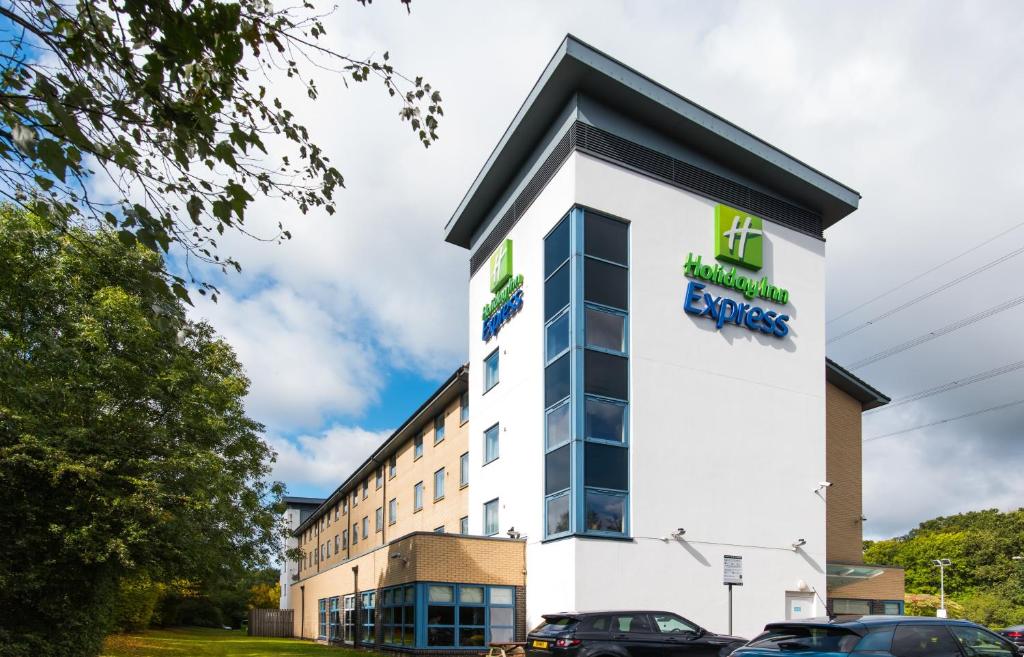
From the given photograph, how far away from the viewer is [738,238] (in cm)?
2286

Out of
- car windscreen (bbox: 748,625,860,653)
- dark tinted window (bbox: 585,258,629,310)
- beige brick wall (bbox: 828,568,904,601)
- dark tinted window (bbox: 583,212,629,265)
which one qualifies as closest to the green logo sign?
dark tinted window (bbox: 583,212,629,265)

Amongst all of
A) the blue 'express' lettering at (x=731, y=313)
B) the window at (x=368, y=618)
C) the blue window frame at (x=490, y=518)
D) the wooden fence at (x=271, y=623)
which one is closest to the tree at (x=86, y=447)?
the window at (x=368, y=618)

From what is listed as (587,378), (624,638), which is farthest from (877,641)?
(587,378)

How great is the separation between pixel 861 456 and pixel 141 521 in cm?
2263

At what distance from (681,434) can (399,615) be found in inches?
354

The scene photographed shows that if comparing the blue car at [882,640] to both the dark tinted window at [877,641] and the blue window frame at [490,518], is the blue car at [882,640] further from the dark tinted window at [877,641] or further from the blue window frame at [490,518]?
the blue window frame at [490,518]

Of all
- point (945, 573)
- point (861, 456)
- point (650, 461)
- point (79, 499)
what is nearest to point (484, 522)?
point (650, 461)

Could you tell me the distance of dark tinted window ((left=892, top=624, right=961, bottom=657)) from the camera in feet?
29.7

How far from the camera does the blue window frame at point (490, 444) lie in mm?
24672

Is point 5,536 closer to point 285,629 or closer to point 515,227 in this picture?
point 515,227

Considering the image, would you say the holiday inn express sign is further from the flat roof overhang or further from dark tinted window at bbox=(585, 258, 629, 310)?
dark tinted window at bbox=(585, 258, 629, 310)

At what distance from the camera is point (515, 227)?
80.0 feet

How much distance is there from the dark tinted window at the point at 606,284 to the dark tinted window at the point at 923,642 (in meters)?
12.1

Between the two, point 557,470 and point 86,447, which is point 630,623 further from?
point 86,447
